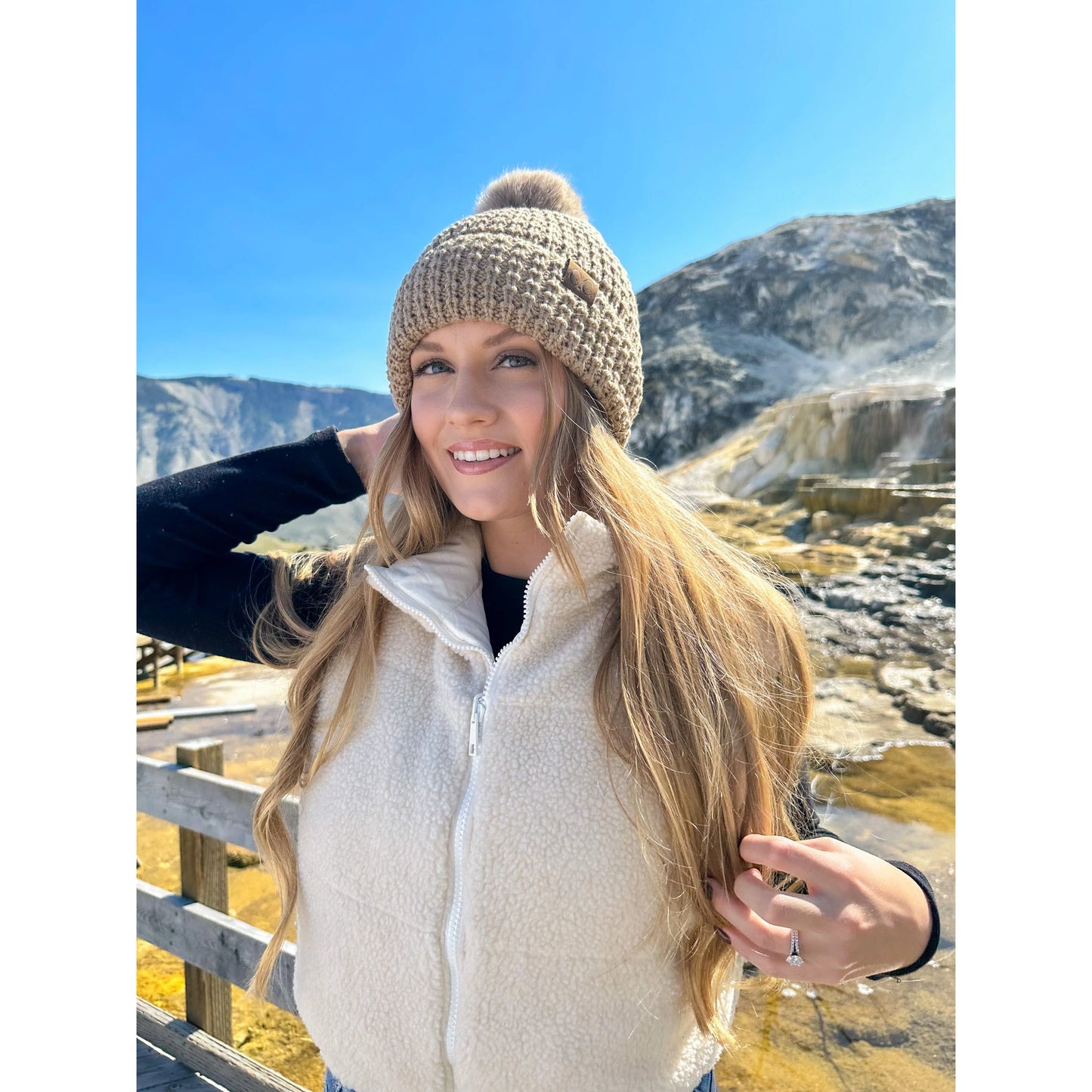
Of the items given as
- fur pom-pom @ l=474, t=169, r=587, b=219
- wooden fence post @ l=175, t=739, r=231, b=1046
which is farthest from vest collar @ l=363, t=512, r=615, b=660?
wooden fence post @ l=175, t=739, r=231, b=1046

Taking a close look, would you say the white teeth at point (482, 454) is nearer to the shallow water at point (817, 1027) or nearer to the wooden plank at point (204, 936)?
the wooden plank at point (204, 936)

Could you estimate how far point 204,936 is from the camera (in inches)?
75.6

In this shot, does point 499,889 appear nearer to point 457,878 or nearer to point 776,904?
point 457,878

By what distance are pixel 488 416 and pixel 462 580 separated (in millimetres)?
256

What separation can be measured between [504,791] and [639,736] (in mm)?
179

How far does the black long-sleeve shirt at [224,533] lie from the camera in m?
1.28

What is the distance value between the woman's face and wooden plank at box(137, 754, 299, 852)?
3.72 ft

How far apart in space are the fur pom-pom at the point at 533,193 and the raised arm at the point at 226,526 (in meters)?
0.41

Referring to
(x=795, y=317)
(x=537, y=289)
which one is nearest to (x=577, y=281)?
(x=537, y=289)

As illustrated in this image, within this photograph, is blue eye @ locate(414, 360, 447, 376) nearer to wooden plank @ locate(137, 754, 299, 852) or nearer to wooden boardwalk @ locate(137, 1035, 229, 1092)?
wooden plank @ locate(137, 754, 299, 852)

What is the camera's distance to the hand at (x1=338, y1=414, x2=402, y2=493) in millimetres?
1322

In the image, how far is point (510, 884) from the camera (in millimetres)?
883

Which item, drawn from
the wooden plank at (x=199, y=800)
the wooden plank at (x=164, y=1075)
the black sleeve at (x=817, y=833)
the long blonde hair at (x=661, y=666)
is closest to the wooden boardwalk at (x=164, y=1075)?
the wooden plank at (x=164, y=1075)

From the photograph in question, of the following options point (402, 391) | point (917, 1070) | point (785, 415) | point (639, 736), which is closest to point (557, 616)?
point (639, 736)
